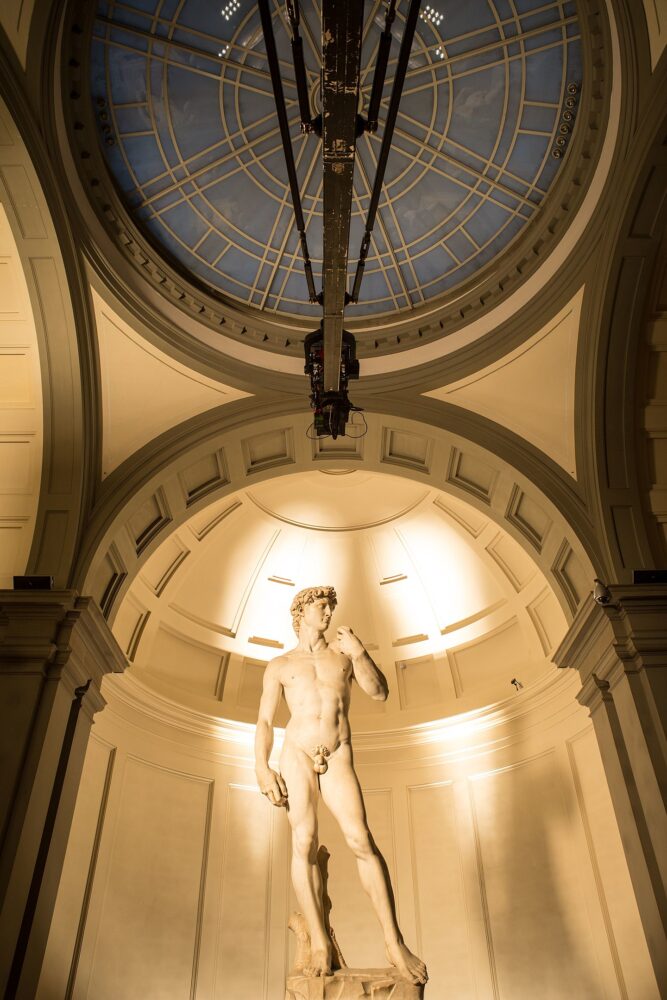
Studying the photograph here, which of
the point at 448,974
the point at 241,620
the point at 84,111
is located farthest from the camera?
the point at 241,620

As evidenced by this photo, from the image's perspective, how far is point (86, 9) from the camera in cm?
711

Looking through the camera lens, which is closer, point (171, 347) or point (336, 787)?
point (336, 787)

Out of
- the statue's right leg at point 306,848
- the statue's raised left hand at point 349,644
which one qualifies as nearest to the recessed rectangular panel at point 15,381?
the statue's raised left hand at point 349,644

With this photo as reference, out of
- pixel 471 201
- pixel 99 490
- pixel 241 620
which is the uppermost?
pixel 471 201

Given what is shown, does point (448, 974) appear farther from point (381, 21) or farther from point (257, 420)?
point (381, 21)

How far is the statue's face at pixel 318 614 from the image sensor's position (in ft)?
20.3

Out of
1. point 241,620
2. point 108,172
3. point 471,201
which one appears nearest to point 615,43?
point 471,201

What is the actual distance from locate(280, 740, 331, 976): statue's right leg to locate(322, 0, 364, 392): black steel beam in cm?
382

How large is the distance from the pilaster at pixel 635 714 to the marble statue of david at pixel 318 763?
298 centimetres

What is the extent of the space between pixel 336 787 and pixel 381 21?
25.8 ft

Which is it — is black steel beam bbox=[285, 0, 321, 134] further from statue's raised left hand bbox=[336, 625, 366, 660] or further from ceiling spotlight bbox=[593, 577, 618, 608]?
ceiling spotlight bbox=[593, 577, 618, 608]

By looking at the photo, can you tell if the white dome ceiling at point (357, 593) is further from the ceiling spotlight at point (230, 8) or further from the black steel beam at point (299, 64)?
the black steel beam at point (299, 64)

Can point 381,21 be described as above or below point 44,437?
above

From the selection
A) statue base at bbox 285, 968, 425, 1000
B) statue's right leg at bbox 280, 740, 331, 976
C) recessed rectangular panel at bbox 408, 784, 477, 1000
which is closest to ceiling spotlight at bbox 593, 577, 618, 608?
statue's right leg at bbox 280, 740, 331, 976
